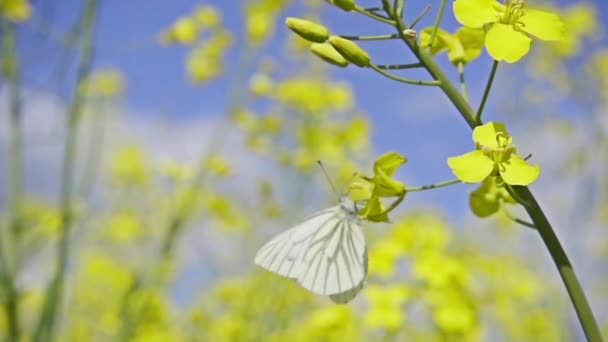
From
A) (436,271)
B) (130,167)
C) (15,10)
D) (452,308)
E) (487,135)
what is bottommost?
→ (452,308)

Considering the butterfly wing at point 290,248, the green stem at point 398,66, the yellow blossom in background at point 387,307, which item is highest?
the green stem at point 398,66

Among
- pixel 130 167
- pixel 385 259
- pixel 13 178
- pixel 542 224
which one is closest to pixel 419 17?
pixel 542 224

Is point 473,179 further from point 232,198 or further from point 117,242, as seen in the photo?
point 117,242

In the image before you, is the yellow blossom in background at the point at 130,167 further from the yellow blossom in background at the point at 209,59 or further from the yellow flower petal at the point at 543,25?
the yellow flower petal at the point at 543,25

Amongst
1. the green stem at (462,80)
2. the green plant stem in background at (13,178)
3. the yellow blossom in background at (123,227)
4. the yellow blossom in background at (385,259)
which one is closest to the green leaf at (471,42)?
the green stem at (462,80)

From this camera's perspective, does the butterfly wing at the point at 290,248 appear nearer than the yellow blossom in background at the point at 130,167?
Yes

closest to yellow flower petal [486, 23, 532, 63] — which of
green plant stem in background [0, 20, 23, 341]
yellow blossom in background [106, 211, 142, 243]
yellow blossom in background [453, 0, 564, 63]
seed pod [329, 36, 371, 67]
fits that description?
yellow blossom in background [453, 0, 564, 63]

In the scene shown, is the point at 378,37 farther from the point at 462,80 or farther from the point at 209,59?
the point at 209,59
